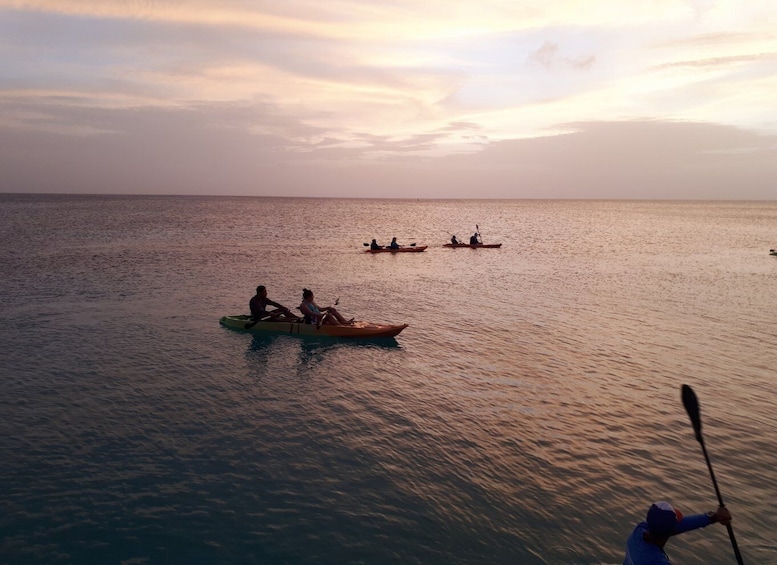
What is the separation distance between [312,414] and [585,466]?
7.70m

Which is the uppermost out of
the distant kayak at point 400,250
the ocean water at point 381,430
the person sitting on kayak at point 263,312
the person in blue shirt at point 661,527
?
the distant kayak at point 400,250

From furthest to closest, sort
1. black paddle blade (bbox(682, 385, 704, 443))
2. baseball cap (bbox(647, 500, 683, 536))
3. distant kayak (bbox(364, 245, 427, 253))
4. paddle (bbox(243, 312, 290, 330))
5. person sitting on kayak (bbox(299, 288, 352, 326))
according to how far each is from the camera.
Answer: distant kayak (bbox(364, 245, 427, 253)), paddle (bbox(243, 312, 290, 330)), person sitting on kayak (bbox(299, 288, 352, 326)), black paddle blade (bbox(682, 385, 704, 443)), baseball cap (bbox(647, 500, 683, 536))

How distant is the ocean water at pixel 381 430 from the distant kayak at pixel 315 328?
47cm

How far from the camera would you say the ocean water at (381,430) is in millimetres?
9930

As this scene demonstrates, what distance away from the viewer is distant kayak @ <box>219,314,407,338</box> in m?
23.0

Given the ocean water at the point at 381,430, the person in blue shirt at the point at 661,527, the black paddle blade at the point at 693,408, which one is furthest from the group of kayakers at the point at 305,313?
the person in blue shirt at the point at 661,527

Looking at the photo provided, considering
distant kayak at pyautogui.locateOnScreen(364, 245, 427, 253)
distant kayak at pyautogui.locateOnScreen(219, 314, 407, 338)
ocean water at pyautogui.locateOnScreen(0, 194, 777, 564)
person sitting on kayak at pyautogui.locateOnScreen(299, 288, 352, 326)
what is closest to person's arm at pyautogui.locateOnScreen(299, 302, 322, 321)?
person sitting on kayak at pyautogui.locateOnScreen(299, 288, 352, 326)

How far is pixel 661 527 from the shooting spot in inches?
261

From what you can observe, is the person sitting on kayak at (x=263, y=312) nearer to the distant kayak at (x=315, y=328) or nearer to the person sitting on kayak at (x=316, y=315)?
the distant kayak at (x=315, y=328)

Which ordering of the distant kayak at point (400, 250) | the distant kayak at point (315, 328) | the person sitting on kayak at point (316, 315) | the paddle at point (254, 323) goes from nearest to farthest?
the distant kayak at point (315, 328) → the person sitting on kayak at point (316, 315) → the paddle at point (254, 323) → the distant kayak at point (400, 250)

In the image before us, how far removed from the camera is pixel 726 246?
70.6 m

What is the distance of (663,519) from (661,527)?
0.39 feet

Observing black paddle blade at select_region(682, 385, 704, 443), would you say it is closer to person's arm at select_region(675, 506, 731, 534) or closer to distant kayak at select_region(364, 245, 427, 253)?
person's arm at select_region(675, 506, 731, 534)

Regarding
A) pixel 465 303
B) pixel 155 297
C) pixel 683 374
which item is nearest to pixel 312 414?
pixel 683 374
